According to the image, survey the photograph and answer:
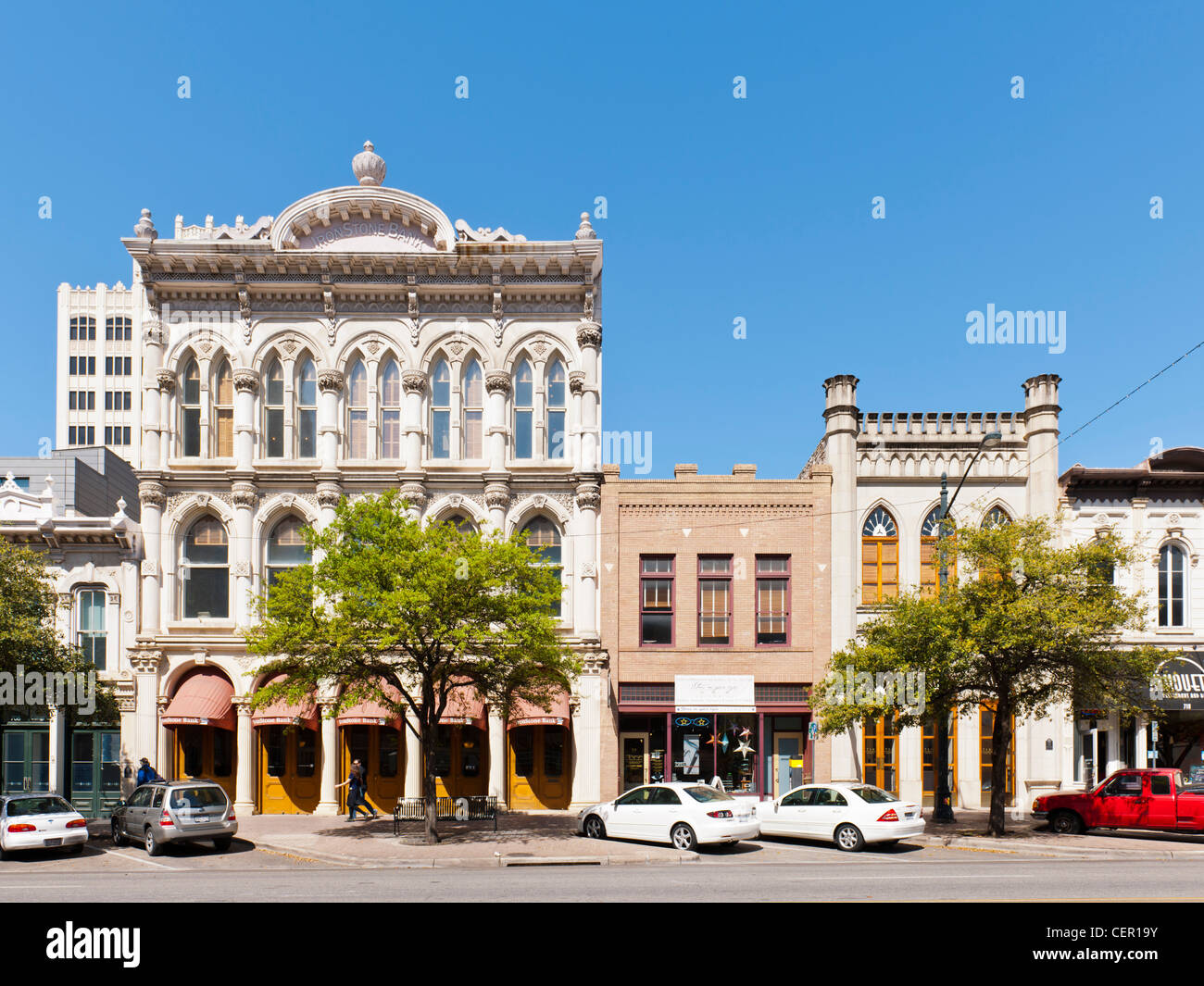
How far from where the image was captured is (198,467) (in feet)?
95.3

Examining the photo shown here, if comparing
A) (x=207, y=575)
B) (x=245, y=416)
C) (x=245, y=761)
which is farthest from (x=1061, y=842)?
(x=245, y=416)

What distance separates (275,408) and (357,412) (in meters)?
2.67

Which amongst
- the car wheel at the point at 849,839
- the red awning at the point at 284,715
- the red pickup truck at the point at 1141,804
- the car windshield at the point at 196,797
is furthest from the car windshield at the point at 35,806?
the red pickup truck at the point at 1141,804

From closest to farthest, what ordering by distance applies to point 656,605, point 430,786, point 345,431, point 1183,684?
point 430,786
point 1183,684
point 656,605
point 345,431

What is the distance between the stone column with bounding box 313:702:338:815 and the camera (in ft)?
89.8

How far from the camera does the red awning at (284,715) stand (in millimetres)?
26922

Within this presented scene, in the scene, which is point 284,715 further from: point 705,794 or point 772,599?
point 772,599

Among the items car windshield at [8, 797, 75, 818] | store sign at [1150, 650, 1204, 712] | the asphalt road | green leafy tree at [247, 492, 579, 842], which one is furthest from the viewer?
store sign at [1150, 650, 1204, 712]

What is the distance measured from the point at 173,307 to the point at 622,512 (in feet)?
52.3

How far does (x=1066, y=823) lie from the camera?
23.8 metres

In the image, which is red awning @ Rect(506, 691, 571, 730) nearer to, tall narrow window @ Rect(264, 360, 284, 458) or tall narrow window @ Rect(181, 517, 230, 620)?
tall narrow window @ Rect(181, 517, 230, 620)

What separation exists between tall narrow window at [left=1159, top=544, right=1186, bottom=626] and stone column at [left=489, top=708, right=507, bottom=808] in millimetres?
20837

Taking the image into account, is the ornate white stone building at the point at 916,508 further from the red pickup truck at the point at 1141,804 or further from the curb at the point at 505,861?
the curb at the point at 505,861

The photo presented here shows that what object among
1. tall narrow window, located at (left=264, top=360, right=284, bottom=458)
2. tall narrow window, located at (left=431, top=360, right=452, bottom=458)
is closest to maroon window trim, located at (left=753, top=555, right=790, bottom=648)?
tall narrow window, located at (left=431, top=360, right=452, bottom=458)
